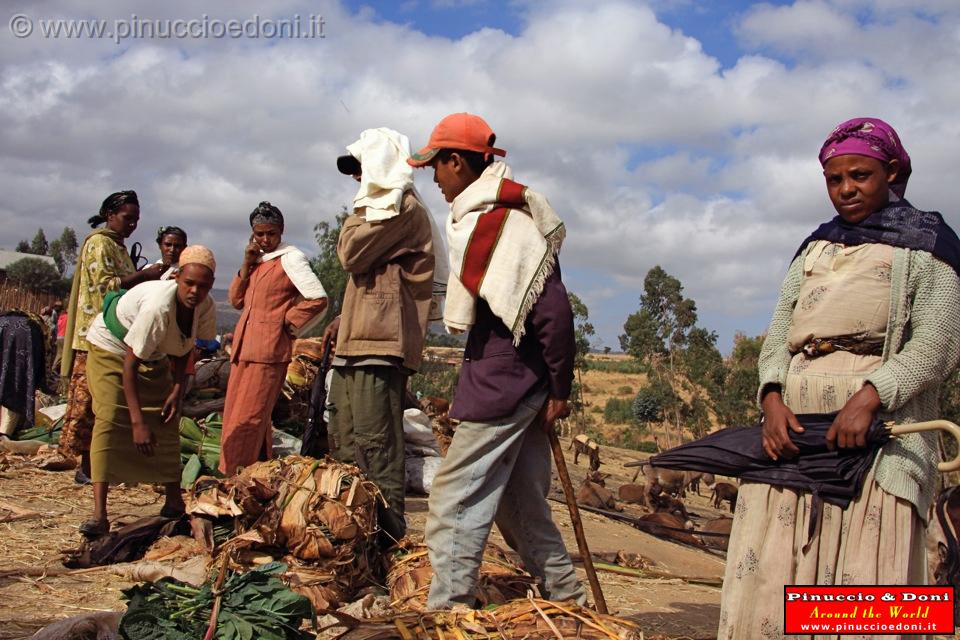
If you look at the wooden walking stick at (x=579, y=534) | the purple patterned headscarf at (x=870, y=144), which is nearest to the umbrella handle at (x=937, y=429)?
the purple patterned headscarf at (x=870, y=144)

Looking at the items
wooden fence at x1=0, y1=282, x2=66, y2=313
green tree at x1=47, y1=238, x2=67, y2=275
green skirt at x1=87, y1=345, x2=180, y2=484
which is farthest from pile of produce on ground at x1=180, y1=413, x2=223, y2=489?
green tree at x1=47, y1=238, x2=67, y2=275

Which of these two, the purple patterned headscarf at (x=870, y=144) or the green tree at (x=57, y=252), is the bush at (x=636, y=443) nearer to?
the purple patterned headscarf at (x=870, y=144)

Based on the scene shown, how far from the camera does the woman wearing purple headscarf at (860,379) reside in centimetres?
250

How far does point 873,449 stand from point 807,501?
253mm

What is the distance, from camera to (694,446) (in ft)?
9.41

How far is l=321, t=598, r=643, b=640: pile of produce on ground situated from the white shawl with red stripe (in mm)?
938

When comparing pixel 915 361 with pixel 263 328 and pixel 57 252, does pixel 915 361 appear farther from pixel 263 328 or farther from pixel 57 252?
pixel 57 252

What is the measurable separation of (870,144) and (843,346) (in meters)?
0.63

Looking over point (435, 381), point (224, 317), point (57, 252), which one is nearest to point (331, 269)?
point (435, 381)

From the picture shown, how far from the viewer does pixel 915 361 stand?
2.51 meters

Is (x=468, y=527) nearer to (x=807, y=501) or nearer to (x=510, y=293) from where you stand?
(x=510, y=293)

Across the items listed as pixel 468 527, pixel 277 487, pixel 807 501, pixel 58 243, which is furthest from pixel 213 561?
pixel 58 243

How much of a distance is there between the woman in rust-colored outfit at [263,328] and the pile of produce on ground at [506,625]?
2647 mm

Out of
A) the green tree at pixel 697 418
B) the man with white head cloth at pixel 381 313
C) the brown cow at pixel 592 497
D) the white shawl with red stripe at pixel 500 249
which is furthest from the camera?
the green tree at pixel 697 418
